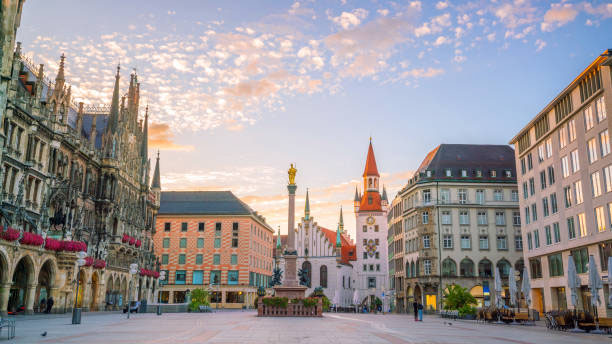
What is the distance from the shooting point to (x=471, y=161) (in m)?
72.4

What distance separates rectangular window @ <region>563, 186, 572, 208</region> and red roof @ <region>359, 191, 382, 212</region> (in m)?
69.4

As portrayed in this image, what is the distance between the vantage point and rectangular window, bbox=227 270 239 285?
85625 mm

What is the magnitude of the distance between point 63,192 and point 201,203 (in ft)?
162

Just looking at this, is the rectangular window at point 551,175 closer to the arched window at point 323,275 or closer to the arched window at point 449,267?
the arched window at point 449,267

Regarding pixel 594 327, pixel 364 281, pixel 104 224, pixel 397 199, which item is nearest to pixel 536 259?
pixel 594 327

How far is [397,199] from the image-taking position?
84.2m

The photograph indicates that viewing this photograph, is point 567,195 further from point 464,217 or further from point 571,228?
point 464,217

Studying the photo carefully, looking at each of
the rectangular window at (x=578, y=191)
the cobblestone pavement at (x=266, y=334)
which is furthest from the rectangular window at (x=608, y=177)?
the cobblestone pavement at (x=266, y=334)

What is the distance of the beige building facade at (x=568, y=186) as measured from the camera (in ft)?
127

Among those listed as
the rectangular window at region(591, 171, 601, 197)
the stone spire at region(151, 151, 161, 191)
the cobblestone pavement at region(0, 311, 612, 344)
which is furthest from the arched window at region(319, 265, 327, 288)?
the cobblestone pavement at region(0, 311, 612, 344)

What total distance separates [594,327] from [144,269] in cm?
5346

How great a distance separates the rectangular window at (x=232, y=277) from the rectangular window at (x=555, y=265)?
5207 centimetres

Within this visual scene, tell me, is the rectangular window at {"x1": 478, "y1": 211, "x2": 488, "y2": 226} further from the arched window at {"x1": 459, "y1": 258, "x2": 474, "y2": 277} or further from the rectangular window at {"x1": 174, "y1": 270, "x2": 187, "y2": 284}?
the rectangular window at {"x1": 174, "y1": 270, "x2": 187, "y2": 284}

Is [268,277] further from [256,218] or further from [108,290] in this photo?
[108,290]
